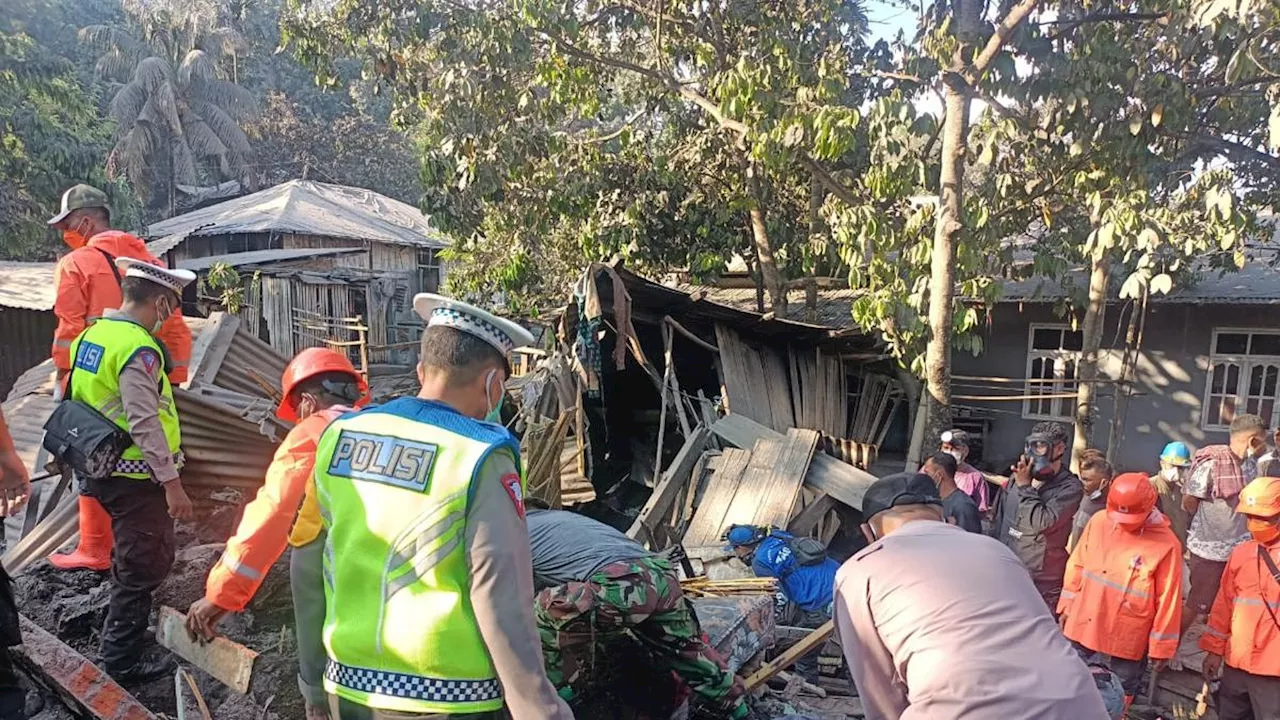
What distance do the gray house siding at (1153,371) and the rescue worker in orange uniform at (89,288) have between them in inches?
426

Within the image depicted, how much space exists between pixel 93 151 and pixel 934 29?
47.3ft

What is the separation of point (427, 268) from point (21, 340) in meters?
9.83

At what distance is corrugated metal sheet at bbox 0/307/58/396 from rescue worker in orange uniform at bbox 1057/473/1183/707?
14747 millimetres

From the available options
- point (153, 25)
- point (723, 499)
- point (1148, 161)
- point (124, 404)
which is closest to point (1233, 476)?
point (1148, 161)

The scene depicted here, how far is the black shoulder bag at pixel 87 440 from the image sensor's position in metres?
3.35

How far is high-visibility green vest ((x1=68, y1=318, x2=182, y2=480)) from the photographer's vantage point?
11.0ft

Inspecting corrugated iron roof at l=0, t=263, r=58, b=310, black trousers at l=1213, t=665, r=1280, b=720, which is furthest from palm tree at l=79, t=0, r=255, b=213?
black trousers at l=1213, t=665, r=1280, b=720

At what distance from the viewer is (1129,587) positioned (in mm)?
3871

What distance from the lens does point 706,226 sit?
1096 cm

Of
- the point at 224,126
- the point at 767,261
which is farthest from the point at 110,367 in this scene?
the point at 224,126

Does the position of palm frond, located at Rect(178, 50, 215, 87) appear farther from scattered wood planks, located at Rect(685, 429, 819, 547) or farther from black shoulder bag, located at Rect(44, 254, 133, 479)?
black shoulder bag, located at Rect(44, 254, 133, 479)

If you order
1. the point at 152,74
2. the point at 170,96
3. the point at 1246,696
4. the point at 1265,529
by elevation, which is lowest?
the point at 1246,696

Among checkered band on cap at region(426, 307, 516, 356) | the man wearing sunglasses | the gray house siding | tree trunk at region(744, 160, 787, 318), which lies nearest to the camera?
checkered band on cap at region(426, 307, 516, 356)

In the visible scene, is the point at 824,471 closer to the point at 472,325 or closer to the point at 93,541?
the point at 93,541
